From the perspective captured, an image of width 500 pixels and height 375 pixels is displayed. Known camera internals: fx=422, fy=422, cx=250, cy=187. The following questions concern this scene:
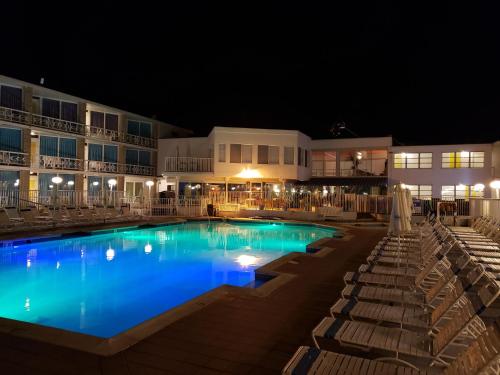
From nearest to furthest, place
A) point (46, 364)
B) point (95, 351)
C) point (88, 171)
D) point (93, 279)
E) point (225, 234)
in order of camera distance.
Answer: point (46, 364)
point (95, 351)
point (93, 279)
point (225, 234)
point (88, 171)

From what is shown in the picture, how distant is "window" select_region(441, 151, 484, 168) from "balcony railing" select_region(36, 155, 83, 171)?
23.8 metres

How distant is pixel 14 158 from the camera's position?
23.3 metres

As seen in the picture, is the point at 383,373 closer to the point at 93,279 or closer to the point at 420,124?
the point at 93,279

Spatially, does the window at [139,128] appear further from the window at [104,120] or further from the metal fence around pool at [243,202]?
the metal fence around pool at [243,202]

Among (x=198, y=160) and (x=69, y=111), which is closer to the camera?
(x=69, y=111)

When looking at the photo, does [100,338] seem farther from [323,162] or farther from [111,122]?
[323,162]

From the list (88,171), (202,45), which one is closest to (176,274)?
(88,171)

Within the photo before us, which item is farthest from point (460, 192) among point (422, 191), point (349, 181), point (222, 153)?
point (222, 153)

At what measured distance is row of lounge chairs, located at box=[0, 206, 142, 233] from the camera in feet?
52.8

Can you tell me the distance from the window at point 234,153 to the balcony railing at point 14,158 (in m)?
12.0

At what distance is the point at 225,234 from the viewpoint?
19.0m

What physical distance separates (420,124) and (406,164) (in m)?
29.1

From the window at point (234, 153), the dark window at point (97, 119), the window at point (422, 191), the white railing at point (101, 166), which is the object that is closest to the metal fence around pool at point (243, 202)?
the window at point (234, 153)

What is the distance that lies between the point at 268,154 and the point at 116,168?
10976 millimetres
